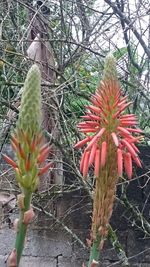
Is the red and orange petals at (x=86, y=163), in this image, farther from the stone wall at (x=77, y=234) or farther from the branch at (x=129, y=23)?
the branch at (x=129, y=23)

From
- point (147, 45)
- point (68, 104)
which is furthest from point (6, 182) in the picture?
point (147, 45)

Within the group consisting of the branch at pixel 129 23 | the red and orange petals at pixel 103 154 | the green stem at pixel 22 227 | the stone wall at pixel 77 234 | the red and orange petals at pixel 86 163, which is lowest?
the stone wall at pixel 77 234

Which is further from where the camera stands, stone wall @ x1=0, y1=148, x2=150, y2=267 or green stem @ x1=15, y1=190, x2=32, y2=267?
stone wall @ x1=0, y1=148, x2=150, y2=267

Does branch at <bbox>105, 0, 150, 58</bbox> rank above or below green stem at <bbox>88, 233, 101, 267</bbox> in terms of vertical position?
above

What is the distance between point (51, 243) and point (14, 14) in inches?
46.5

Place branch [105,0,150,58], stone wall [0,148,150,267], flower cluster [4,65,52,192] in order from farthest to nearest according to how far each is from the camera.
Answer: branch [105,0,150,58]
stone wall [0,148,150,267]
flower cluster [4,65,52,192]

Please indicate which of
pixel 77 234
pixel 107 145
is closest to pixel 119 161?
pixel 107 145

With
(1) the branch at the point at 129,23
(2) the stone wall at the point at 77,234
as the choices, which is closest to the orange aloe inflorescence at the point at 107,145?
(2) the stone wall at the point at 77,234

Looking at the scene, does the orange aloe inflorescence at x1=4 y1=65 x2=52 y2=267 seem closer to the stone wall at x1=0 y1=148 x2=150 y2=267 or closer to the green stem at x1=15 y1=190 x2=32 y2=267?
the green stem at x1=15 y1=190 x2=32 y2=267

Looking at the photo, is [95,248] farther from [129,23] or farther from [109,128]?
[129,23]

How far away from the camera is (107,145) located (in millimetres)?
445

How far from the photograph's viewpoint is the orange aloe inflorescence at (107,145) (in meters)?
0.42

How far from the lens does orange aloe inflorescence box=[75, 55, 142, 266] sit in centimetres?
42

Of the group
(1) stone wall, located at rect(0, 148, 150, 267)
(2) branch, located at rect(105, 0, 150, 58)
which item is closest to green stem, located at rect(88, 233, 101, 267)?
(1) stone wall, located at rect(0, 148, 150, 267)
